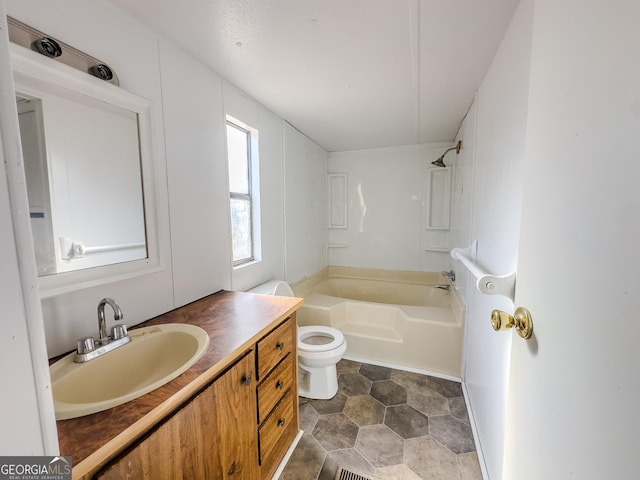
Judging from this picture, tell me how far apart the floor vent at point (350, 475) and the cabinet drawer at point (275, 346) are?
0.67 m

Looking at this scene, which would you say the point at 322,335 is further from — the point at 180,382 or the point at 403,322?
the point at 180,382

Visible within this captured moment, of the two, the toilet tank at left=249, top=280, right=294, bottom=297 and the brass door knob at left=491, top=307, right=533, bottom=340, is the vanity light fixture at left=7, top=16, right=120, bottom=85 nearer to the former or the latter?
the toilet tank at left=249, top=280, right=294, bottom=297

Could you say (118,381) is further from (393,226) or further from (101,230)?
(393,226)

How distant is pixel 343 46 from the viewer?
4.47ft

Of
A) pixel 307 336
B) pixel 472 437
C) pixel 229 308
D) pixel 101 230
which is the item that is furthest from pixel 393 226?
pixel 101 230

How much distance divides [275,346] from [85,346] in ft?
2.39

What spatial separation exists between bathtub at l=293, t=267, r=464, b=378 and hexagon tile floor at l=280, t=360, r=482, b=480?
184 mm

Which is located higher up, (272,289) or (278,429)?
(272,289)

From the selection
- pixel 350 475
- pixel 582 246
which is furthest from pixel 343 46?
pixel 350 475

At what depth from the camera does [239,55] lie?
1.44m

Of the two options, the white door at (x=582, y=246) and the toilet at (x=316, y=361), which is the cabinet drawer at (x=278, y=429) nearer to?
the toilet at (x=316, y=361)

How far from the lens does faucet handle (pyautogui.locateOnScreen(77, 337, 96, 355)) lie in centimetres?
90

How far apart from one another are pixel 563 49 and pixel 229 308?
5.00ft

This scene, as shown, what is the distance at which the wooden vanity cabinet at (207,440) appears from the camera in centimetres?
69
